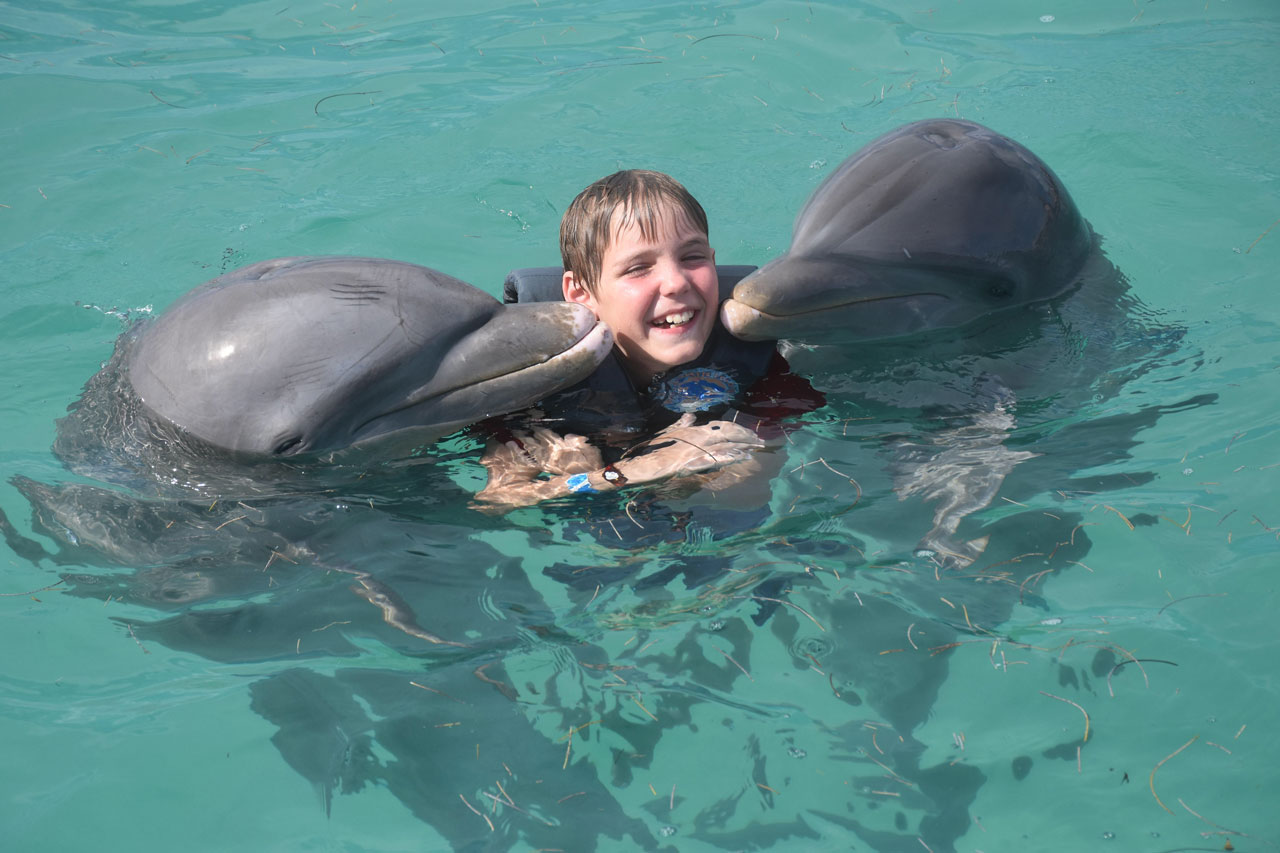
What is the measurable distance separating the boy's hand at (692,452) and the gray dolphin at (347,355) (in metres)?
0.47

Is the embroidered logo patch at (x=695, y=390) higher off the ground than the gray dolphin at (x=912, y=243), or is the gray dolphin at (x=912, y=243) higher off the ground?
the gray dolphin at (x=912, y=243)

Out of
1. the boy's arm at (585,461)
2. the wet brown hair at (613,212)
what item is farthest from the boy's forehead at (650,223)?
the boy's arm at (585,461)

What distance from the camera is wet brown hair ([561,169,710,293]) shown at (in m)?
4.54

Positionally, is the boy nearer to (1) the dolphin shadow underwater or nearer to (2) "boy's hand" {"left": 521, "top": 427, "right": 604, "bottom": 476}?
(2) "boy's hand" {"left": 521, "top": 427, "right": 604, "bottom": 476}

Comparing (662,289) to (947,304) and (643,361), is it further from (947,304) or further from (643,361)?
(947,304)

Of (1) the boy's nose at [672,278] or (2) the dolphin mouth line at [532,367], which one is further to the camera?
(1) the boy's nose at [672,278]

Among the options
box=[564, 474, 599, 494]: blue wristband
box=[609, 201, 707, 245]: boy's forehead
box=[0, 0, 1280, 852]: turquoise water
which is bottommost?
box=[0, 0, 1280, 852]: turquoise water

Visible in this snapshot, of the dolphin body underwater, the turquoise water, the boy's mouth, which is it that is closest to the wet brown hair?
the boy's mouth

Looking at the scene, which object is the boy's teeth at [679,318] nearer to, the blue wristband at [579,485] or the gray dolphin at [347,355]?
the gray dolphin at [347,355]

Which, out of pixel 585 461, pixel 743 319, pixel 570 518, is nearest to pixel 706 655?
pixel 570 518

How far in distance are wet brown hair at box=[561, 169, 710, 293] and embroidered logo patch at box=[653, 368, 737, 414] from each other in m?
0.52

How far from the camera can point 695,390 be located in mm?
4742

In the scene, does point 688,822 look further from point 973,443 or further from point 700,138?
point 700,138

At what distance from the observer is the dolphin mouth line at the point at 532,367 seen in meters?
4.11
